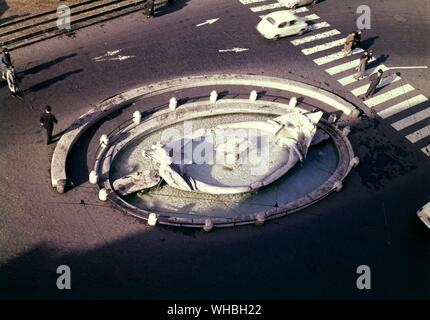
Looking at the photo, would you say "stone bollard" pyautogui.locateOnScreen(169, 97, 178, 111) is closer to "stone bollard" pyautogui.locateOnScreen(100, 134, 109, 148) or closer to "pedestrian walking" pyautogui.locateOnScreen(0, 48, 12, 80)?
"stone bollard" pyautogui.locateOnScreen(100, 134, 109, 148)

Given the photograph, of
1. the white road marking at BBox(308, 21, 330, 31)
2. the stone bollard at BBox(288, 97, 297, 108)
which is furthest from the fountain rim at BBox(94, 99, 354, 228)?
the white road marking at BBox(308, 21, 330, 31)

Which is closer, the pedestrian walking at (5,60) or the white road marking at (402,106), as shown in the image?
the pedestrian walking at (5,60)

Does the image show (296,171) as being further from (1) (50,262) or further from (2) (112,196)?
(1) (50,262)

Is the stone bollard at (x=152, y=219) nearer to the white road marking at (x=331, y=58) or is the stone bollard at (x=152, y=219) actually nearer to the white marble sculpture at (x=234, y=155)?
the white marble sculpture at (x=234, y=155)

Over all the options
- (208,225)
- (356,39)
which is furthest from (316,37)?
(208,225)

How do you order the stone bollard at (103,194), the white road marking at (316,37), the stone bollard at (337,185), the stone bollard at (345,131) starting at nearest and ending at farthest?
the stone bollard at (103,194), the stone bollard at (337,185), the stone bollard at (345,131), the white road marking at (316,37)

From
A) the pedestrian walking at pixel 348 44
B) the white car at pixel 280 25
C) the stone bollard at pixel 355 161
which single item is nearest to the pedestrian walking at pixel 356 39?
the pedestrian walking at pixel 348 44
